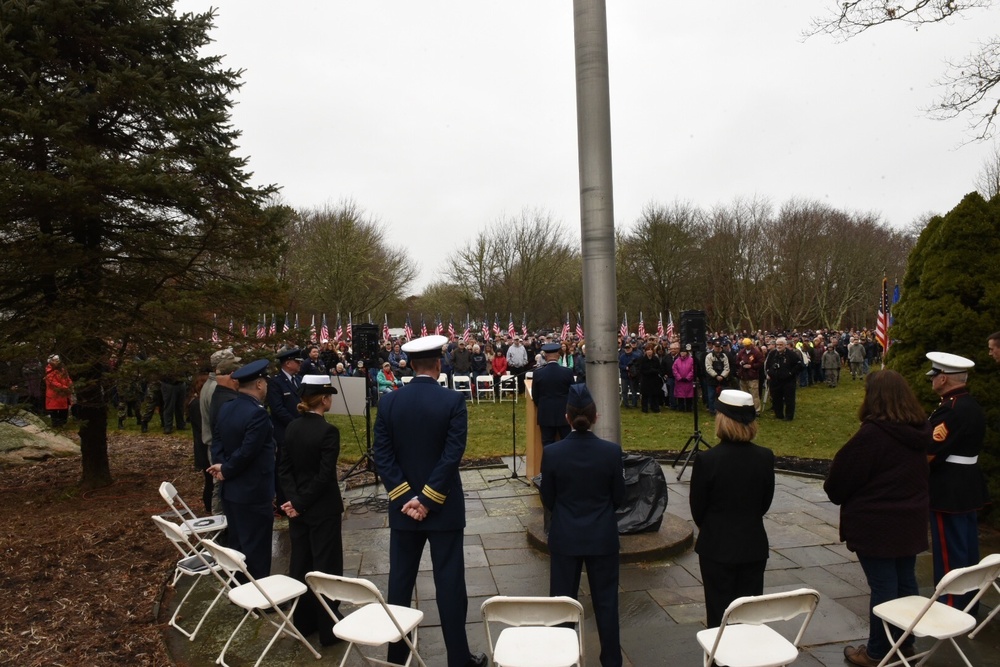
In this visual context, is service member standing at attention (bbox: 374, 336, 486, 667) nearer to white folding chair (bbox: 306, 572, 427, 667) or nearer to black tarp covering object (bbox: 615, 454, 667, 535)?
white folding chair (bbox: 306, 572, 427, 667)

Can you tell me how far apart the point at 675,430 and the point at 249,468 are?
10.4 m

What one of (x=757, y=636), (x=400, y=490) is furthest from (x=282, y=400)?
(x=757, y=636)

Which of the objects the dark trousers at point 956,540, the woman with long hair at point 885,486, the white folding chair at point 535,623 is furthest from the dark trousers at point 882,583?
the white folding chair at point 535,623

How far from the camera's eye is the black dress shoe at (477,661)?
3.91 metres

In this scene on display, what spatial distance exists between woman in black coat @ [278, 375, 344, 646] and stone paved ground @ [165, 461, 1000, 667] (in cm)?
26

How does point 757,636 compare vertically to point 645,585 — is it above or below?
above

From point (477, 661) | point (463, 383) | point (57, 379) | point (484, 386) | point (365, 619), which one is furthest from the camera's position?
point (484, 386)

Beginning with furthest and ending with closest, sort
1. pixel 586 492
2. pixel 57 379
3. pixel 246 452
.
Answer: pixel 57 379
pixel 246 452
pixel 586 492

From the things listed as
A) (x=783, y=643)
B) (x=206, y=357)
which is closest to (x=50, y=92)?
(x=206, y=357)

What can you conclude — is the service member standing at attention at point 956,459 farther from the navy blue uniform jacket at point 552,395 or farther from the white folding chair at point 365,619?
the navy blue uniform jacket at point 552,395

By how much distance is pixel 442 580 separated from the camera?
3.86m

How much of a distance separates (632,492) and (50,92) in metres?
7.59

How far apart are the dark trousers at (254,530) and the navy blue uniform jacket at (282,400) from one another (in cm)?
224

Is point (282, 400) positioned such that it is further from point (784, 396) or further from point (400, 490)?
point (784, 396)
